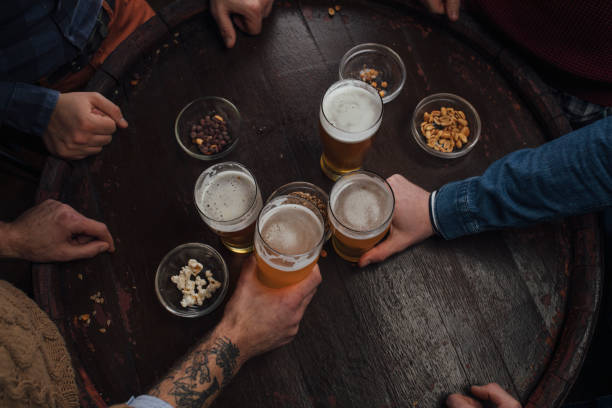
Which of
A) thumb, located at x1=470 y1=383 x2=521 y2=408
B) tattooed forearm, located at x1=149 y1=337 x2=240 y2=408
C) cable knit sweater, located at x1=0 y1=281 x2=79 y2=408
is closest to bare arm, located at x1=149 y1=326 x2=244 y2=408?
tattooed forearm, located at x1=149 y1=337 x2=240 y2=408

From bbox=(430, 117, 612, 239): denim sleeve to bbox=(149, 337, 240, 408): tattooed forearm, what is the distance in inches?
32.9

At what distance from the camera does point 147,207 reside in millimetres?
1431

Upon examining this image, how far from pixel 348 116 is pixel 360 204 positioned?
1.05 feet

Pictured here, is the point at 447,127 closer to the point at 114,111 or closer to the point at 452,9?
the point at 452,9

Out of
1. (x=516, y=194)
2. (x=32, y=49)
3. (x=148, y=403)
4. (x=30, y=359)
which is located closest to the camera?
(x=30, y=359)

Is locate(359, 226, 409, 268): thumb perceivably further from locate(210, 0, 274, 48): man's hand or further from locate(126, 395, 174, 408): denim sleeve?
locate(210, 0, 274, 48): man's hand

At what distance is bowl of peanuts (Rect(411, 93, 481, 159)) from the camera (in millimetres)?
1496

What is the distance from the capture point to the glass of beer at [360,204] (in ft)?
4.09

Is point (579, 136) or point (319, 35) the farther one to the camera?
point (319, 35)

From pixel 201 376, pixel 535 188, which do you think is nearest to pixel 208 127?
pixel 201 376

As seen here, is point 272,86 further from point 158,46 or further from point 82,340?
point 82,340

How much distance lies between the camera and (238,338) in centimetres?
122

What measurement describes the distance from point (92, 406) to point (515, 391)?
1.36m

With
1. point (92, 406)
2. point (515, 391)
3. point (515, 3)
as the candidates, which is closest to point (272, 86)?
point (515, 3)
